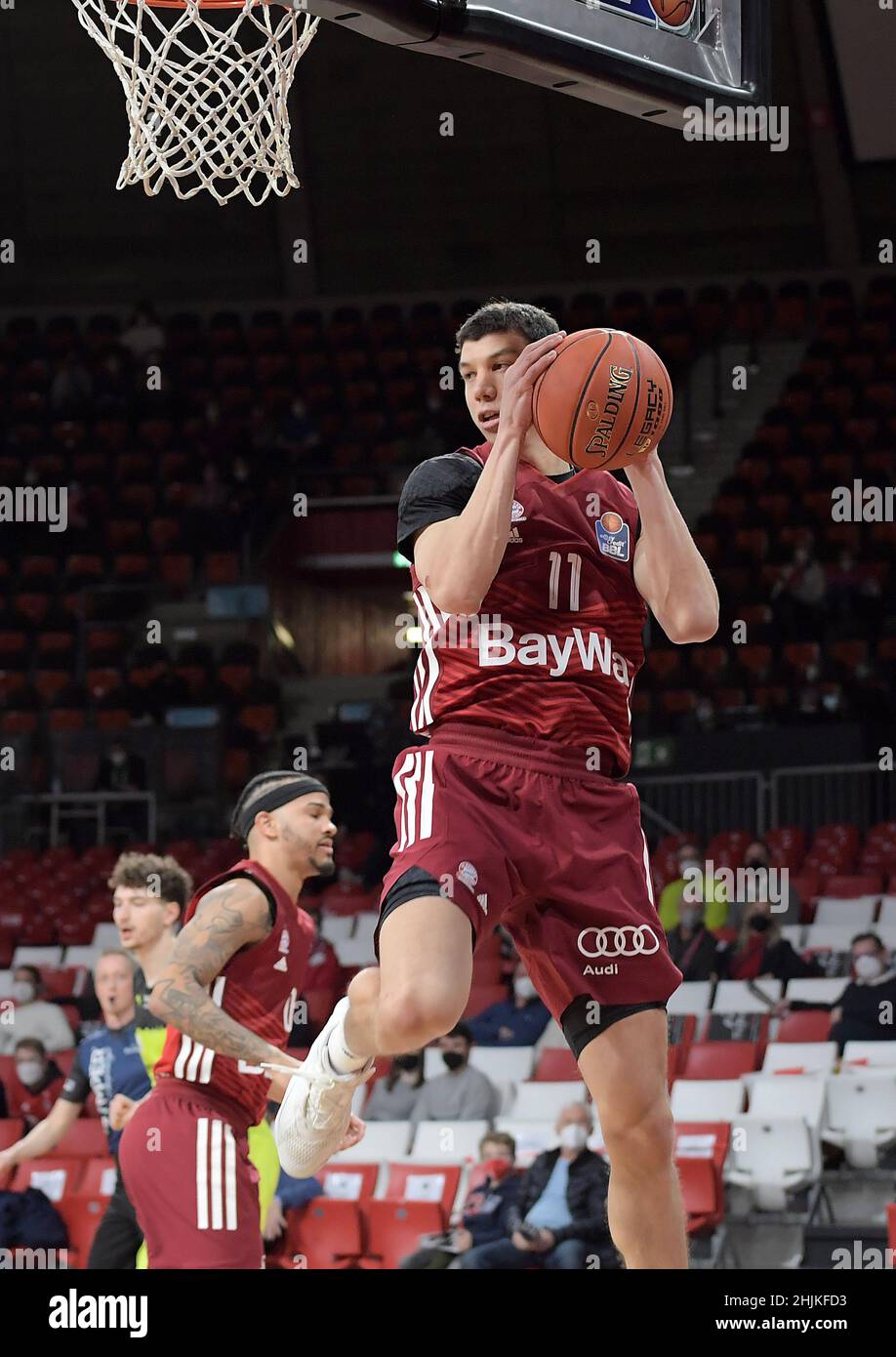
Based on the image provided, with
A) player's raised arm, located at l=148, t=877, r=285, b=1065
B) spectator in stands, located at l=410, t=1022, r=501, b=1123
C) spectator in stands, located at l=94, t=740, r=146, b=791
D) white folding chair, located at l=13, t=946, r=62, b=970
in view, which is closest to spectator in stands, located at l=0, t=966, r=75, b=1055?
white folding chair, located at l=13, t=946, r=62, b=970

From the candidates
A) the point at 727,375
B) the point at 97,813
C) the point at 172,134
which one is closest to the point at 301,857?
the point at 172,134

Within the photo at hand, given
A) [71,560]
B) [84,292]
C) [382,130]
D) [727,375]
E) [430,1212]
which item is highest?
[382,130]

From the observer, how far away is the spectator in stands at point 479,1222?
8.16 metres

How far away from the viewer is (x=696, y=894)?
431 inches

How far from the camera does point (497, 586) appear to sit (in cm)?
384

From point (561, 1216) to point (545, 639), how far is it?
4855mm

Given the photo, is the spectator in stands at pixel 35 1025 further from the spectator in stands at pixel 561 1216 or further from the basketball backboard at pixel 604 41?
the basketball backboard at pixel 604 41

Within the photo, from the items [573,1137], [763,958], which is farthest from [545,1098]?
[763,958]

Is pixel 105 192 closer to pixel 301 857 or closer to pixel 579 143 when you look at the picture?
pixel 579 143

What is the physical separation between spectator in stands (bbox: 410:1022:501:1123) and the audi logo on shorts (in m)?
5.60

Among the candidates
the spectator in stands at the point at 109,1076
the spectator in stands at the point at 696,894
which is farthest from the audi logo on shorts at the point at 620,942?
the spectator in stands at the point at 696,894

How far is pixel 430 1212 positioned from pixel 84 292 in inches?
588

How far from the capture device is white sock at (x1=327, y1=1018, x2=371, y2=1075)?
4.03 m

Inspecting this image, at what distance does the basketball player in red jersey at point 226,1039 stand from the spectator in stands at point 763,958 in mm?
5408
